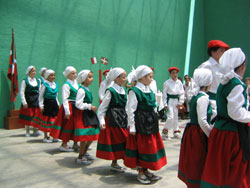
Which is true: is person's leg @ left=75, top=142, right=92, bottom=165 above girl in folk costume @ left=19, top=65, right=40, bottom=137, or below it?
below

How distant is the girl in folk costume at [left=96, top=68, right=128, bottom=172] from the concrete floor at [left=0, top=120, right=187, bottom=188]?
0.31 meters

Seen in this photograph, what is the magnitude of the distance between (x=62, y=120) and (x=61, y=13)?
443cm

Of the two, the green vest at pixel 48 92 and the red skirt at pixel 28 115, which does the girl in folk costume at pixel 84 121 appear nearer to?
the green vest at pixel 48 92

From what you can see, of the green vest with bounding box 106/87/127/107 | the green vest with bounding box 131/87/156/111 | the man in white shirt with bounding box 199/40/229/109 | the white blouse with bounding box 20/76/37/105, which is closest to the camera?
the green vest with bounding box 131/87/156/111

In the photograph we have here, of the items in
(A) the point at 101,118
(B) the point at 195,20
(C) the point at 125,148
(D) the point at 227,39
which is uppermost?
(B) the point at 195,20

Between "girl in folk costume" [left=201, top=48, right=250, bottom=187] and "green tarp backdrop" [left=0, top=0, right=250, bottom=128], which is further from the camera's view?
"green tarp backdrop" [left=0, top=0, right=250, bottom=128]

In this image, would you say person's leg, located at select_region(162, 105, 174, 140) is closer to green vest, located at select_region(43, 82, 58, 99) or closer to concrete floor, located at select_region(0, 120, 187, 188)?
concrete floor, located at select_region(0, 120, 187, 188)

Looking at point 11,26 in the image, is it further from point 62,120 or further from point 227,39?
point 227,39

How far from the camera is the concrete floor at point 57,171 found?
10.4 feet

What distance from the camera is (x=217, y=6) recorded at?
45.6 ft

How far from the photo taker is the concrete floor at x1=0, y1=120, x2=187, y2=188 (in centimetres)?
317

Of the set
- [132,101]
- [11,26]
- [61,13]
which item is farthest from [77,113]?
[61,13]

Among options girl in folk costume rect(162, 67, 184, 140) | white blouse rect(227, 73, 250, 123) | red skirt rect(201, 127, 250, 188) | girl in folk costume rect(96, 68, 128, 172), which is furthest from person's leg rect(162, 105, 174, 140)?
white blouse rect(227, 73, 250, 123)

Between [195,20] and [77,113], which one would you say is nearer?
[77,113]
